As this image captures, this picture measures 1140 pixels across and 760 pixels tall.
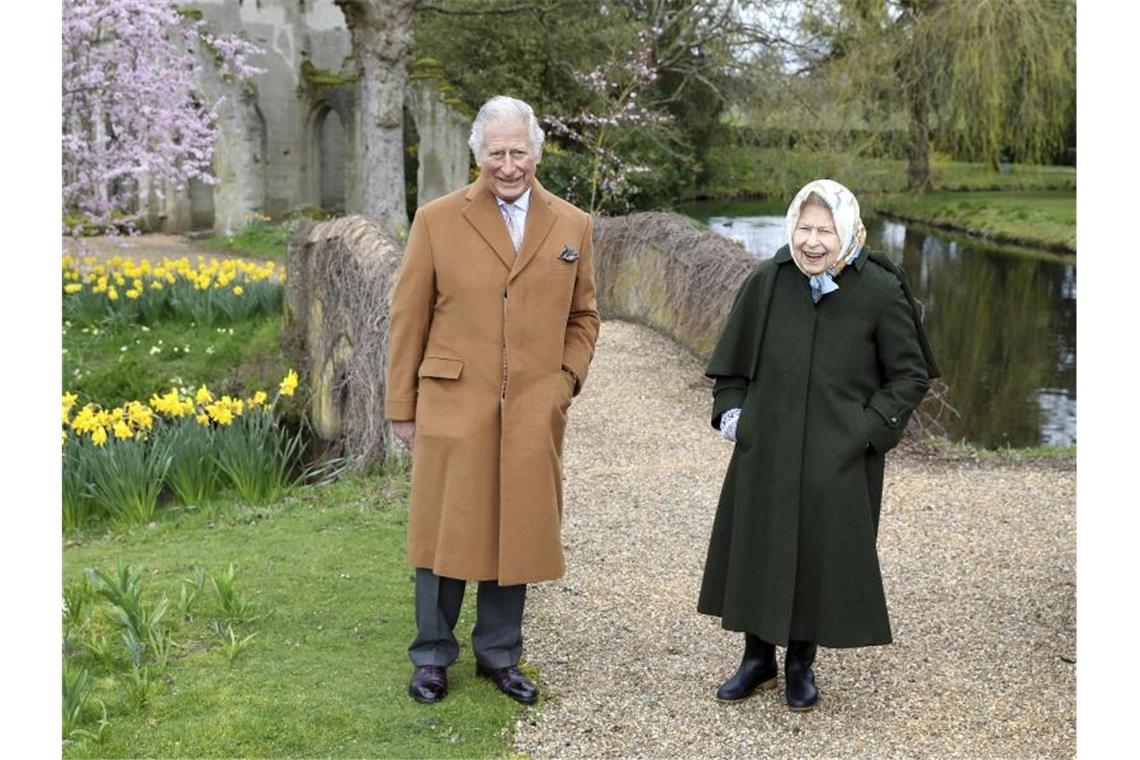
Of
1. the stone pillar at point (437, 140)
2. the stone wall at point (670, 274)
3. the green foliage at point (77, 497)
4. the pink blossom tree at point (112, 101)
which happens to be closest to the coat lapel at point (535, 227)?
the green foliage at point (77, 497)

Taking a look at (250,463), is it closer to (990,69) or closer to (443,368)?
(443,368)

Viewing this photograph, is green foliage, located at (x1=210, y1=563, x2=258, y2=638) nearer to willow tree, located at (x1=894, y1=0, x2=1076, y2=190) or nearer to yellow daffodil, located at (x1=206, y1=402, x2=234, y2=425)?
yellow daffodil, located at (x1=206, y1=402, x2=234, y2=425)

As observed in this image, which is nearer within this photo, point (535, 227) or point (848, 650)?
point (535, 227)

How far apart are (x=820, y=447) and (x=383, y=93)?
1290 centimetres

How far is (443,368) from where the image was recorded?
13.3ft

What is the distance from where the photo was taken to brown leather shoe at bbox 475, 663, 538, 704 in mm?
4266

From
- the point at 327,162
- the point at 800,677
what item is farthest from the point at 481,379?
the point at 327,162

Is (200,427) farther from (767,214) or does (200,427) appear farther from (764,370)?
(767,214)

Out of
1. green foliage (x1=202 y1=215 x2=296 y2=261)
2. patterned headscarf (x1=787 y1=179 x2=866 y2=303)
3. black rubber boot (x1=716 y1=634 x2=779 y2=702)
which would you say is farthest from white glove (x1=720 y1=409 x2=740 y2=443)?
green foliage (x1=202 y1=215 x2=296 y2=261)

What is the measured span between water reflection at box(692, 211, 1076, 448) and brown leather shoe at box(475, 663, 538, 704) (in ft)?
23.1

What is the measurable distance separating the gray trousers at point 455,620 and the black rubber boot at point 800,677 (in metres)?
0.88

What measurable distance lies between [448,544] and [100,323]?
8300 millimetres

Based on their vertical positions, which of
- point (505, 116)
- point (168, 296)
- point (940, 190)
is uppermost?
point (940, 190)
